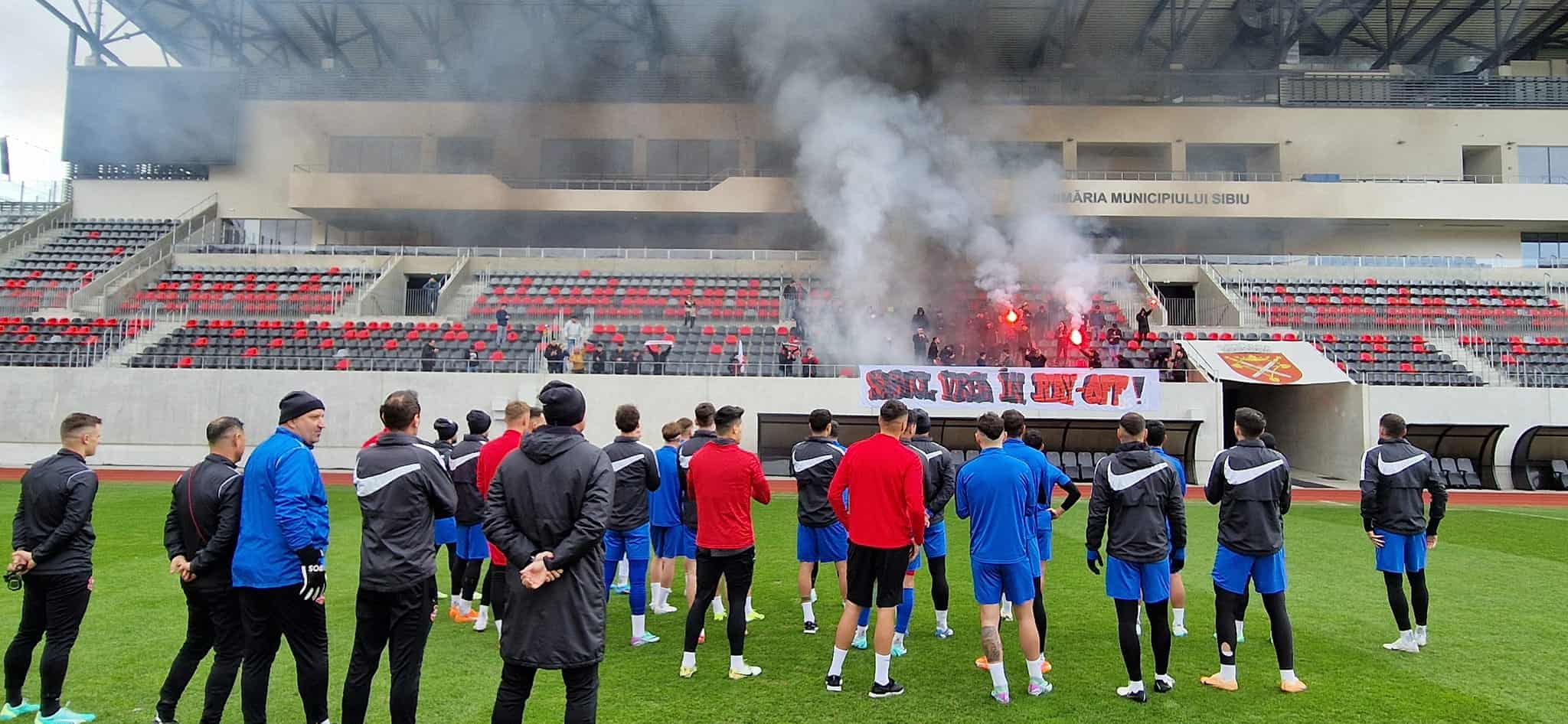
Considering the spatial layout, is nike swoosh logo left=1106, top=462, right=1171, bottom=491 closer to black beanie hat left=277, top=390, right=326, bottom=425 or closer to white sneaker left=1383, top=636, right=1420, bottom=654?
white sneaker left=1383, top=636, right=1420, bottom=654

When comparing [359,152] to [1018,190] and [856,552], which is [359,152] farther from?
[856,552]

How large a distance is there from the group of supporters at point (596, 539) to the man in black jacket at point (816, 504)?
0.06 ft

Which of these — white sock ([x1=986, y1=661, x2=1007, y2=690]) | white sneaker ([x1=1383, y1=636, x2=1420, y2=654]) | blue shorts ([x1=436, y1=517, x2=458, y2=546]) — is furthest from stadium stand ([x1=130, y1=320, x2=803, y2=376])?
white sock ([x1=986, y1=661, x2=1007, y2=690])

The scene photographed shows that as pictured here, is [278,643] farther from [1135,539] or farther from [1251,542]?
[1251,542]

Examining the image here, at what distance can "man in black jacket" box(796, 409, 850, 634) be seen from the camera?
6.15 m

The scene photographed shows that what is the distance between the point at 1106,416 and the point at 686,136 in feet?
62.9

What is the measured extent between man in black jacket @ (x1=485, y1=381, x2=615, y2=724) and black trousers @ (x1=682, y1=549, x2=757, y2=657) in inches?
77.2

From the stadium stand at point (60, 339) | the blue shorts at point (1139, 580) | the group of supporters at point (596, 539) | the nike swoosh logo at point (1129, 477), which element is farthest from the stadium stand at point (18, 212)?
the blue shorts at point (1139, 580)

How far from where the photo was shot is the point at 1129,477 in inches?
208

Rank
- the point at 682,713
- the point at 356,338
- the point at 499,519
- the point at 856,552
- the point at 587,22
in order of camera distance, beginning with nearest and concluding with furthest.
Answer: the point at 499,519, the point at 682,713, the point at 856,552, the point at 356,338, the point at 587,22

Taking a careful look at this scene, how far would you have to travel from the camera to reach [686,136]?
105ft

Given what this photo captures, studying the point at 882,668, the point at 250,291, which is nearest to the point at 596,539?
the point at 882,668

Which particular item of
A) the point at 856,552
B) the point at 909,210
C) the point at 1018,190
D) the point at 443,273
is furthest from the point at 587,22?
the point at 856,552

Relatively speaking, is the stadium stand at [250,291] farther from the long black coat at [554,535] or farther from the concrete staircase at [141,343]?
the long black coat at [554,535]
